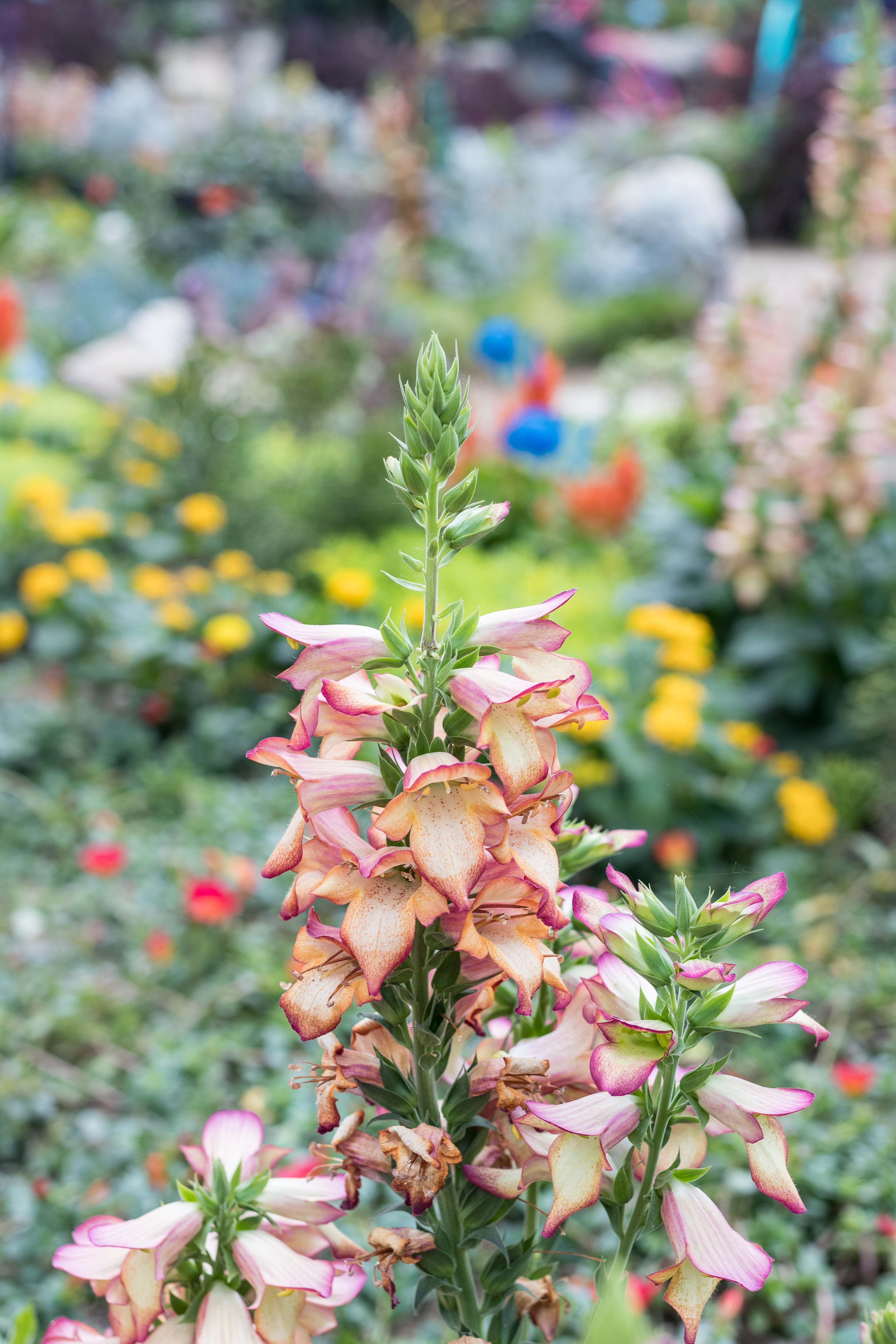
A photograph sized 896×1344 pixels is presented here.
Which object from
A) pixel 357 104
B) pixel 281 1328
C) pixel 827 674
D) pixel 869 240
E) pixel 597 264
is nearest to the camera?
pixel 281 1328

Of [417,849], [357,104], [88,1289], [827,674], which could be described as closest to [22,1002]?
[88,1289]

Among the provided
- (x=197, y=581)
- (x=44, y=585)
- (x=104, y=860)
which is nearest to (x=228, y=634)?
(x=197, y=581)

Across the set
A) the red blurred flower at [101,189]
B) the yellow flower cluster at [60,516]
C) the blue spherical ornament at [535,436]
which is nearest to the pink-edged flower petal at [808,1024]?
the yellow flower cluster at [60,516]

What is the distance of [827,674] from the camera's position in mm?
3477

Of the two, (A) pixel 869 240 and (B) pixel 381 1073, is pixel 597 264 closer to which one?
(A) pixel 869 240

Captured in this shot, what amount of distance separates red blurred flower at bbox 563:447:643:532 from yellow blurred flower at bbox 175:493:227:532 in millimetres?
1504

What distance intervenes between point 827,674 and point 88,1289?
2.70 metres

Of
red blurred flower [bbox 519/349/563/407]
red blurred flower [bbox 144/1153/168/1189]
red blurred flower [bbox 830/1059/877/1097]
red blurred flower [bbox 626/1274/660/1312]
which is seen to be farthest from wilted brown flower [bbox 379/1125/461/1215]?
red blurred flower [bbox 519/349/563/407]

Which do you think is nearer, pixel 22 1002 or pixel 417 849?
pixel 417 849

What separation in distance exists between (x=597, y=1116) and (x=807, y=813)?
7.44 ft

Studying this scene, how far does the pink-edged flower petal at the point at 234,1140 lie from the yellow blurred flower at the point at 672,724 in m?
1.99

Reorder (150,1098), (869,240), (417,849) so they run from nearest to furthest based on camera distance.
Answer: (417,849) < (150,1098) < (869,240)

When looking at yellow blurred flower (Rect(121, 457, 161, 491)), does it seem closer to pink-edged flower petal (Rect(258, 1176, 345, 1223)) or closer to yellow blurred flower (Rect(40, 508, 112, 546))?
yellow blurred flower (Rect(40, 508, 112, 546))

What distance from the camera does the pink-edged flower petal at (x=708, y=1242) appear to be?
63cm
